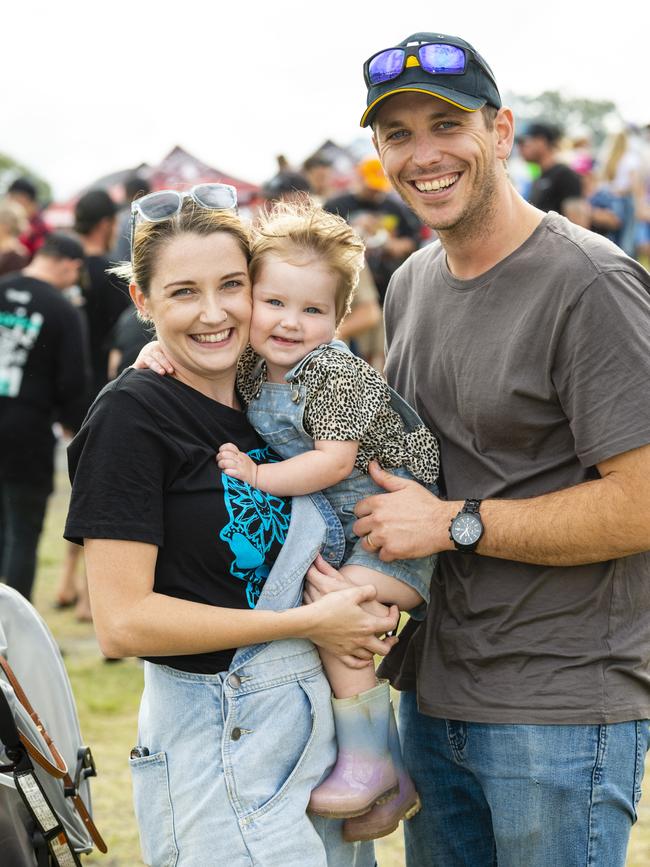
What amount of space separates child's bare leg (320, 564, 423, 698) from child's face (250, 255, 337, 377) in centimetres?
56

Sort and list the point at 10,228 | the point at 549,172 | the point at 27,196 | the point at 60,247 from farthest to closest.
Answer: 1. the point at 27,196
2. the point at 549,172
3. the point at 10,228
4. the point at 60,247

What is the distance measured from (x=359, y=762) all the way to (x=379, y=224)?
7.91 meters

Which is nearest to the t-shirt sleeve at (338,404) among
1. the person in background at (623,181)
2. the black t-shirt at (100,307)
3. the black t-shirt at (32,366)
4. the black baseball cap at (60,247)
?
the black t-shirt at (32,366)

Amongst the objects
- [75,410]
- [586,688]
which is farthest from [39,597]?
[586,688]

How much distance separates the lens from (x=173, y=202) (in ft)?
8.06

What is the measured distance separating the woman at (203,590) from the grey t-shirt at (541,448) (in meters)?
0.26

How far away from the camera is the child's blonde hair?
8.67ft

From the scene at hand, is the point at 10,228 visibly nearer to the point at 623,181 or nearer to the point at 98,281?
the point at 98,281

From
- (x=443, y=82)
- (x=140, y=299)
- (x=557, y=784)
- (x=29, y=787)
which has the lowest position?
(x=557, y=784)

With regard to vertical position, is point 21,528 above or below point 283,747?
below

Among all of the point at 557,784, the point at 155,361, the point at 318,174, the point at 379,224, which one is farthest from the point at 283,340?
the point at 318,174

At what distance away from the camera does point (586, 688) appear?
2396 mm

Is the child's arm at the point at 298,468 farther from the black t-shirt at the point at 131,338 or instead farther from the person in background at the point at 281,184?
the person in background at the point at 281,184

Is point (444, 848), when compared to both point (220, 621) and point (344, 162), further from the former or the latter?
point (344, 162)
